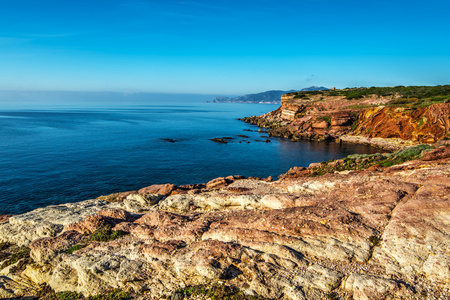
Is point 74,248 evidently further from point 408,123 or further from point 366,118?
point 366,118

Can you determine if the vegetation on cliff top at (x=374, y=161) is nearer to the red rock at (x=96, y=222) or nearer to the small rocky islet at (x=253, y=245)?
the small rocky islet at (x=253, y=245)

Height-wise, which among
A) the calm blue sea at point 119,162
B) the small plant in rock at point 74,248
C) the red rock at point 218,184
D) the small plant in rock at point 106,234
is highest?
the small plant in rock at point 106,234

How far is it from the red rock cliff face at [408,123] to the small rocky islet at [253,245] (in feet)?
167

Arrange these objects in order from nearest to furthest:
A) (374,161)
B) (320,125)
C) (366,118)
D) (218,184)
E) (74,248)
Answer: (74,248)
(218,184)
(374,161)
(366,118)
(320,125)

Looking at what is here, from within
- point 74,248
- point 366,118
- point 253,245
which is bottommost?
point 74,248

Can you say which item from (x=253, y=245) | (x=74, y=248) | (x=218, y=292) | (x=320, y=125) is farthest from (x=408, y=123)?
(x=74, y=248)

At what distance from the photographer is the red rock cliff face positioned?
6200cm

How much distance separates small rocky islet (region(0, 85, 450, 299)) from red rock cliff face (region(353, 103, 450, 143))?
50842 millimetres

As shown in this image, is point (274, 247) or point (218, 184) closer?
point (274, 247)

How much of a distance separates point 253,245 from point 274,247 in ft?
3.73

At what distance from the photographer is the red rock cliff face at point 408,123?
6200 cm

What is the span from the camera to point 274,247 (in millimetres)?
13391

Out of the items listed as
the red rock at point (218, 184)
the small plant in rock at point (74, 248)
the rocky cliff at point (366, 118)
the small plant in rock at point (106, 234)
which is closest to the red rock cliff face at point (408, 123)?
the rocky cliff at point (366, 118)

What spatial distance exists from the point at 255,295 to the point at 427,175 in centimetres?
1667
